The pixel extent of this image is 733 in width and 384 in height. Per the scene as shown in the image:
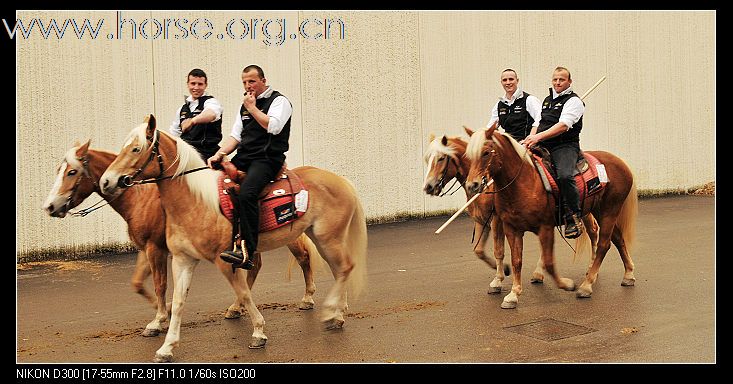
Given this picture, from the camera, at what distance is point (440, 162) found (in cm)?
748

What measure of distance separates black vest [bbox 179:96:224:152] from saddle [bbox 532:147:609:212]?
10.2 ft

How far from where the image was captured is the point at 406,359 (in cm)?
575

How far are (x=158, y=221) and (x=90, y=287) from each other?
2677mm

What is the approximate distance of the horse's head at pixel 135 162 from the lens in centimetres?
571

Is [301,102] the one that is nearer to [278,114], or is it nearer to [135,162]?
[278,114]

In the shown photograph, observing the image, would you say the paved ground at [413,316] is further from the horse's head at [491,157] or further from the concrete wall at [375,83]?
the concrete wall at [375,83]

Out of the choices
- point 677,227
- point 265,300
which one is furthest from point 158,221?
point 677,227

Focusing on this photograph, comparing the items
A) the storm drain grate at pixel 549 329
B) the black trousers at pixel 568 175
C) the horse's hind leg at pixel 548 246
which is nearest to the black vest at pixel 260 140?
the storm drain grate at pixel 549 329

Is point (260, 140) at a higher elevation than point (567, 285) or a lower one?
higher

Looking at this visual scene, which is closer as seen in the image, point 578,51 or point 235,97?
point 235,97

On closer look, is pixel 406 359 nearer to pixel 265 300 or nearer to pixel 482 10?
pixel 265 300

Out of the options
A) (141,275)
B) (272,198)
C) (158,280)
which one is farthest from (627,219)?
(141,275)

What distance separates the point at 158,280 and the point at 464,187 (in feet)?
9.21

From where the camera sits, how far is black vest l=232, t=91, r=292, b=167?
6.30 meters
